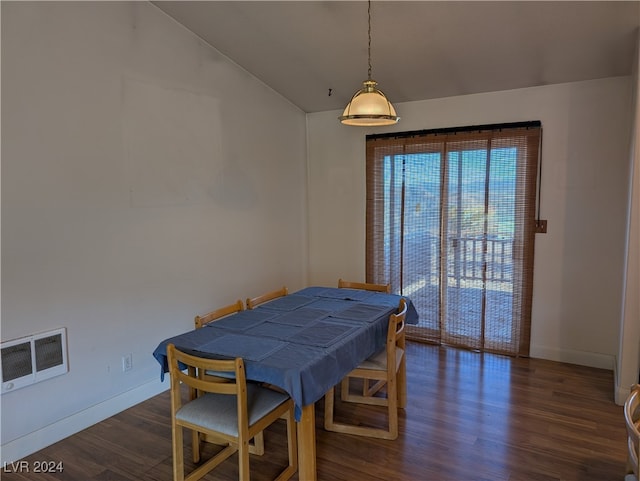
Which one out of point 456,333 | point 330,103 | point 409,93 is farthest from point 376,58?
point 456,333

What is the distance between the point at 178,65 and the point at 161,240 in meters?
1.35

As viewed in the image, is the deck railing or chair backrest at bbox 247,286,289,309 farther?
the deck railing

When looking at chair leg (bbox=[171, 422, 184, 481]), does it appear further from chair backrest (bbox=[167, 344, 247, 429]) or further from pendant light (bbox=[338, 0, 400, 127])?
pendant light (bbox=[338, 0, 400, 127])

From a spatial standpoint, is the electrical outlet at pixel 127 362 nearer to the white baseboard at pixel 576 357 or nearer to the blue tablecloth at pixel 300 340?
the blue tablecloth at pixel 300 340

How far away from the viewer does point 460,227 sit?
13.7ft

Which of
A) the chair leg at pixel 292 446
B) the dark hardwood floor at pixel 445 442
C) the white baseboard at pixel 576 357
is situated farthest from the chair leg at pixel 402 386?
the white baseboard at pixel 576 357

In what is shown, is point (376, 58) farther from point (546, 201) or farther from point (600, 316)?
point (600, 316)

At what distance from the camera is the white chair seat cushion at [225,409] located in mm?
2056

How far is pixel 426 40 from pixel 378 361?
2.32 m

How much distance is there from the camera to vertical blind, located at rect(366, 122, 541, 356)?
3.93 m

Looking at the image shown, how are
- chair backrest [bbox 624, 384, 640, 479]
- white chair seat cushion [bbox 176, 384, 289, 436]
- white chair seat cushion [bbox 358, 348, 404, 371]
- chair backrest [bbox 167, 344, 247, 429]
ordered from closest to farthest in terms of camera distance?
1. chair backrest [bbox 624, 384, 640, 479]
2. chair backrest [bbox 167, 344, 247, 429]
3. white chair seat cushion [bbox 176, 384, 289, 436]
4. white chair seat cushion [bbox 358, 348, 404, 371]

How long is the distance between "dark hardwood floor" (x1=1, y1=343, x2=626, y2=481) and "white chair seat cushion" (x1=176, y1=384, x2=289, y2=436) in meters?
0.48

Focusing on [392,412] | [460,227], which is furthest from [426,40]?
[392,412]

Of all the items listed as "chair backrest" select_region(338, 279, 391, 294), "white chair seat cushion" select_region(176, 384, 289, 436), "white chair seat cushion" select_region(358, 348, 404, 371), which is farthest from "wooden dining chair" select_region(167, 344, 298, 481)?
"chair backrest" select_region(338, 279, 391, 294)
